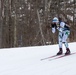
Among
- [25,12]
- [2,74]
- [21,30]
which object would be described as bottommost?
[2,74]

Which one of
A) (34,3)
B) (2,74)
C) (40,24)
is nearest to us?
(2,74)

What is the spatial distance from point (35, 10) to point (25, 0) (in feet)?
8.78

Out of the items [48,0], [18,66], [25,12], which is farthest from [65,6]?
[18,66]

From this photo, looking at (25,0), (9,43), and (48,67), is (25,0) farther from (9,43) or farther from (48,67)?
(48,67)

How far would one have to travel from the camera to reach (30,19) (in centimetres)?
3112

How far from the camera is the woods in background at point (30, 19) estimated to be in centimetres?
2941

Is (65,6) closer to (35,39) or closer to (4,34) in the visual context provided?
(35,39)

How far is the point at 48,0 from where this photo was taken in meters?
29.5

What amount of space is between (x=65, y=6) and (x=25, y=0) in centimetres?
502

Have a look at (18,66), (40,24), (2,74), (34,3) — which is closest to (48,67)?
(18,66)

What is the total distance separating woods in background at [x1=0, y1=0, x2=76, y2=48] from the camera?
1158 inches

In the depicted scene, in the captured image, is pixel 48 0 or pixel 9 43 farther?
pixel 9 43

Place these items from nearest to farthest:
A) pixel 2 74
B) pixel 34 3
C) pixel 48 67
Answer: pixel 2 74 < pixel 48 67 < pixel 34 3

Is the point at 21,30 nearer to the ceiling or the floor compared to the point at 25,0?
nearer to the floor
